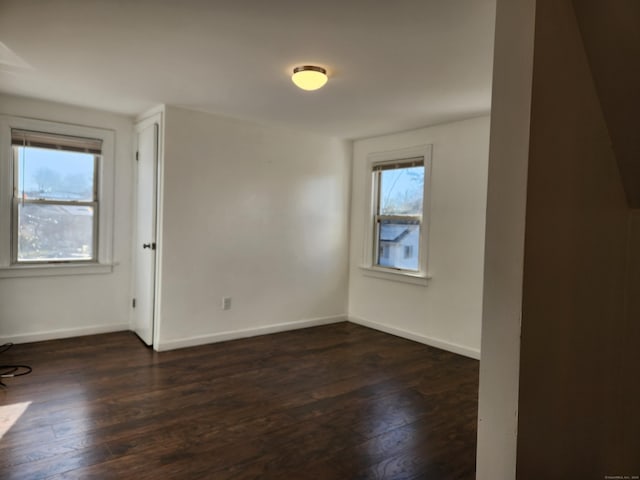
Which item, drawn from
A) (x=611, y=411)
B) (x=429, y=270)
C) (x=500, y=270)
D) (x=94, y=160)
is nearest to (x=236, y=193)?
(x=94, y=160)

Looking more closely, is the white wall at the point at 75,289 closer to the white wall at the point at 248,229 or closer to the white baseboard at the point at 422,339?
the white wall at the point at 248,229

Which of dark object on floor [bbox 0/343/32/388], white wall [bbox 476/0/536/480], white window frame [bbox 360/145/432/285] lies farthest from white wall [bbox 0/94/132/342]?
white wall [bbox 476/0/536/480]

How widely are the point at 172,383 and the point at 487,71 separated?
10.3ft

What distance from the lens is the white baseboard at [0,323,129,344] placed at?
12.8 feet

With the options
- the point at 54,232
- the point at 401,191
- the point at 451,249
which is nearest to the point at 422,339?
the point at 451,249

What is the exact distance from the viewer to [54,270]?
4.04 metres

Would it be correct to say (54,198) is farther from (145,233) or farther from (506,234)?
(506,234)

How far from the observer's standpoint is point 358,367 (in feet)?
12.0

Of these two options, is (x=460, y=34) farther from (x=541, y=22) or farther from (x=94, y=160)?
(x=94, y=160)

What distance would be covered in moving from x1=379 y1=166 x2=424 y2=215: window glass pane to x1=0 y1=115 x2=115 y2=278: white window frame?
2.98 meters

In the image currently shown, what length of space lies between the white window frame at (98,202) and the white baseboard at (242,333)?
3.74ft

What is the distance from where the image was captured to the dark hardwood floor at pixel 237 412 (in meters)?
2.15

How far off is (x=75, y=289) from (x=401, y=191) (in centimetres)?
357

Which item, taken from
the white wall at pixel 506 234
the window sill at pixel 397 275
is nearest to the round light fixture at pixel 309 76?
the white wall at pixel 506 234
